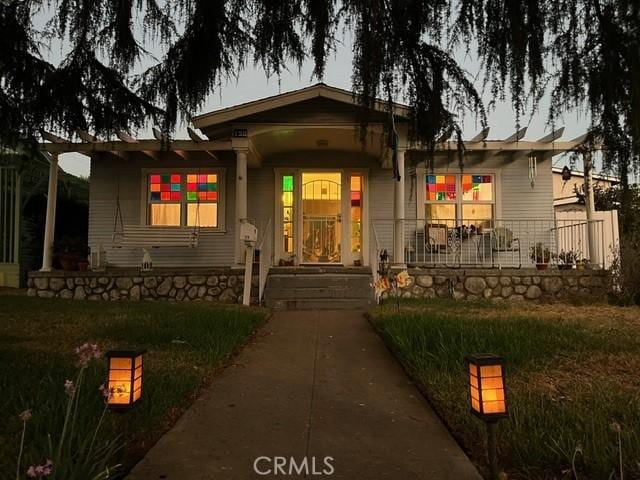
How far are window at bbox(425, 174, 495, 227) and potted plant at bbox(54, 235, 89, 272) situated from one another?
753 centimetres

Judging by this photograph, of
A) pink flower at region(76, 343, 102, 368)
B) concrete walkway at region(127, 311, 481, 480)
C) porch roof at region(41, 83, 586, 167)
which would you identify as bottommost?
concrete walkway at region(127, 311, 481, 480)

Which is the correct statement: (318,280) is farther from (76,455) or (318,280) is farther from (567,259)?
(76,455)

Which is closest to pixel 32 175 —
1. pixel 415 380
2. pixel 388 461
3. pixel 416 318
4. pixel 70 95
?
pixel 70 95

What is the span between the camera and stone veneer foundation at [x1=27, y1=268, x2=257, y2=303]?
9406 mm

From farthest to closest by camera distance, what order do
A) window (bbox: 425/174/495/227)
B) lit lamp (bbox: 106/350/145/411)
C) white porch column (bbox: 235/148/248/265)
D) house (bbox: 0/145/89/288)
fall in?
house (bbox: 0/145/89/288), window (bbox: 425/174/495/227), white porch column (bbox: 235/148/248/265), lit lamp (bbox: 106/350/145/411)

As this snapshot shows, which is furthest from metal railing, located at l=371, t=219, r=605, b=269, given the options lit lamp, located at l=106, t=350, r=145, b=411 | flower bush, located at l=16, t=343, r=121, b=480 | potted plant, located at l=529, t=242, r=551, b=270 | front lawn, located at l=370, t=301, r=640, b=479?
flower bush, located at l=16, t=343, r=121, b=480

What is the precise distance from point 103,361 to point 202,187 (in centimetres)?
711

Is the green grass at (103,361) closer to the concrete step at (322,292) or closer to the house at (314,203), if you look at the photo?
the concrete step at (322,292)

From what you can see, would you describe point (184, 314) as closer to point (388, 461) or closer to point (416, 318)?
point (416, 318)

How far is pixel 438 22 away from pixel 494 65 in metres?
0.40

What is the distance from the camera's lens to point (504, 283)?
9445mm

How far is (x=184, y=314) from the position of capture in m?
6.91

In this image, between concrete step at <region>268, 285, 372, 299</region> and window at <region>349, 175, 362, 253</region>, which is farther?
window at <region>349, 175, 362, 253</region>

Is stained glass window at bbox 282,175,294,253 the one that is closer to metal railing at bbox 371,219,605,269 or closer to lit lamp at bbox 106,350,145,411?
metal railing at bbox 371,219,605,269
